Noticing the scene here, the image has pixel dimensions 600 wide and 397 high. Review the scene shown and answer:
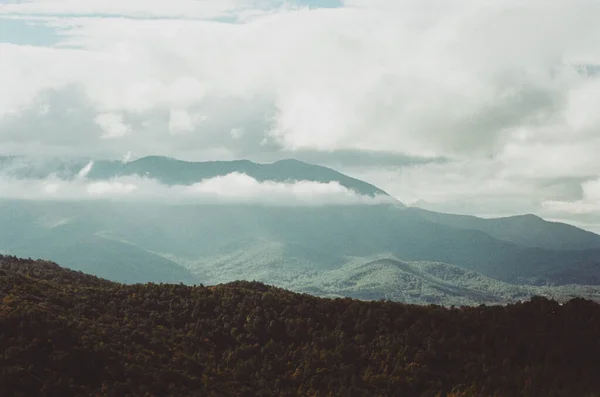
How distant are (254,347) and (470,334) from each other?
22.1m

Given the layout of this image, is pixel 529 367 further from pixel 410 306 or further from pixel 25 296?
pixel 25 296

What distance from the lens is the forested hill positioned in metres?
51.7

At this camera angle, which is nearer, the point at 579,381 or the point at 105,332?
the point at 579,381

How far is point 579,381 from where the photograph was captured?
54094mm

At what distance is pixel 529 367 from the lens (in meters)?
56.3

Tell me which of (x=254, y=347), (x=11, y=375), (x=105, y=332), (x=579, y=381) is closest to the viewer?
(x=11, y=375)

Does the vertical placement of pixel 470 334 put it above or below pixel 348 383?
above

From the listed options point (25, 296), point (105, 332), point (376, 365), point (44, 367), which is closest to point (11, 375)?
point (44, 367)

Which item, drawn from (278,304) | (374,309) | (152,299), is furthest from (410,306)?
(152,299)

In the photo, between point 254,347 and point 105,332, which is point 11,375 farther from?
point 254,347

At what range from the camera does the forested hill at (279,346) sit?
51.7 meters

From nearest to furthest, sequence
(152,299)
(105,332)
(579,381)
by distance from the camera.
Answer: (579,381) → (105,332) → (152,299)

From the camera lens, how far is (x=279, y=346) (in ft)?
210

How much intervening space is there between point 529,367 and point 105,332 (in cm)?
3952
